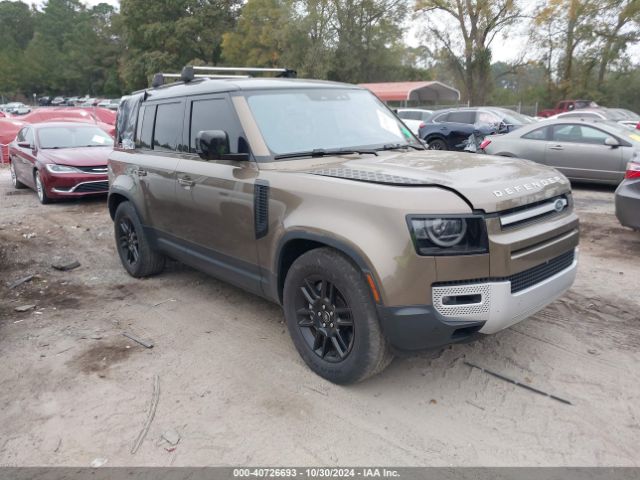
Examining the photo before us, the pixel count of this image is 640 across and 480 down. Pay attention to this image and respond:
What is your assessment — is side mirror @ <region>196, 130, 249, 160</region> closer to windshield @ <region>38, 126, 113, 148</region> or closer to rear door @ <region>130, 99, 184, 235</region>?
rear door @ <region>130, 99, 184, 235</region>

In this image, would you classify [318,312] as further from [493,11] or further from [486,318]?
[493,11]

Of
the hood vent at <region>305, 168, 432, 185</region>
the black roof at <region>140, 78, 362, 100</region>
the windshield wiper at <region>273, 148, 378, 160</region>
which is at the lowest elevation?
the hood vent at <region>305, 168, 432, 185</region>

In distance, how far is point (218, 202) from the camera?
4102mm

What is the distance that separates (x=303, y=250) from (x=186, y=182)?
147 cm

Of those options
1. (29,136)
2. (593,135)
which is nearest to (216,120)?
(593,135)

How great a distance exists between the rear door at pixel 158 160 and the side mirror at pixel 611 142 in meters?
8.20

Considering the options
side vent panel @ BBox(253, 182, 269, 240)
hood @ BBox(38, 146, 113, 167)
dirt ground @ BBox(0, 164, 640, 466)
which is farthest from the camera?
hood @ BBox(38, 146, 113, 167)

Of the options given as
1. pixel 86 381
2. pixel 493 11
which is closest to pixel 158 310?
pixel 86 381

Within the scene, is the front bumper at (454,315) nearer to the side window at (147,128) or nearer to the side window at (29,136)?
the side window at (147,128)

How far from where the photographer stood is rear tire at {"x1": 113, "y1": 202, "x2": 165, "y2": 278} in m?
5.49

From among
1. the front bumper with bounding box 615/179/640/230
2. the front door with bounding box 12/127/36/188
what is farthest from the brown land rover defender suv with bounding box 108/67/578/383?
the front door with bounding box 12/127/36/188

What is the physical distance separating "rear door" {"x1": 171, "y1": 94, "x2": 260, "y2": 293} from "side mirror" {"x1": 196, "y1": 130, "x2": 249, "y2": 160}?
0.10m

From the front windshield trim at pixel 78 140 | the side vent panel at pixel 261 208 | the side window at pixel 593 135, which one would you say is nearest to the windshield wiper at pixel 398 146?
the side vent panel at pixel 261 208

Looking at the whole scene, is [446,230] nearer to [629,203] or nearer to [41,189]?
[629,203]
